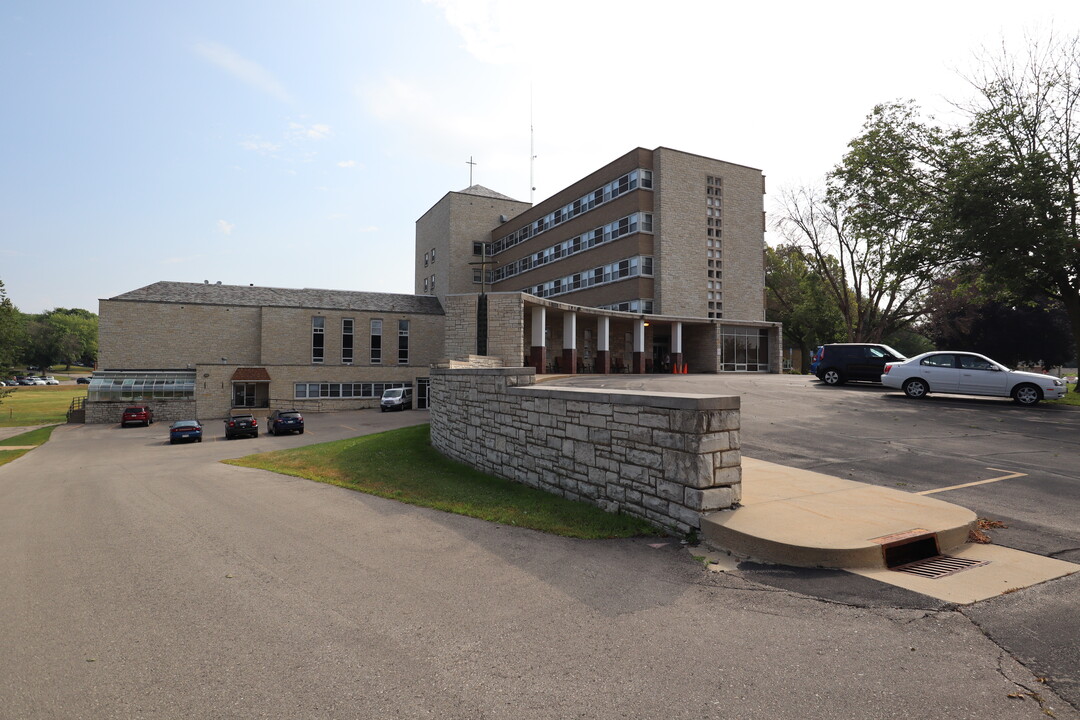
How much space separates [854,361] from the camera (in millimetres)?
23516

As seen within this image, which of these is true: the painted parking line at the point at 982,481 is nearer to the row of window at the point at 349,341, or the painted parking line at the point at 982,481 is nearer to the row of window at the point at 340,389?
the row of window at the point at 340,389

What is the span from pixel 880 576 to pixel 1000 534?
2.36 m

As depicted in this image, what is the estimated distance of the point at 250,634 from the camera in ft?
14.8

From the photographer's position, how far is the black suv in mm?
23125

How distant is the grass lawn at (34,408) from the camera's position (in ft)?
147

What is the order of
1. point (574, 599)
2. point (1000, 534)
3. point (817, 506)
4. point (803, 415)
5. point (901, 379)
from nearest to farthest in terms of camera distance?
point (574, 599), point (1000, 534), point (817, 506), point (803, 415), point (901, 379)

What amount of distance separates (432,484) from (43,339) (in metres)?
133

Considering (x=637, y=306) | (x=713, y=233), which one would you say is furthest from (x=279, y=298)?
(x=713, y=233)

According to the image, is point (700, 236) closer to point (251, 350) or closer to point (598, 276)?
point (598, 276)

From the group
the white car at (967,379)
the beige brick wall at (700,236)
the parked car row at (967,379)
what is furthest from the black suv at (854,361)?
the beige brick wall at (700,236)

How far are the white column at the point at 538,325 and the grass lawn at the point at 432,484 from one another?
1314 cm

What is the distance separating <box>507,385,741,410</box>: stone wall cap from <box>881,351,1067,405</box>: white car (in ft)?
53.1

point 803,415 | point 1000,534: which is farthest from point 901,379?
point 1000,534

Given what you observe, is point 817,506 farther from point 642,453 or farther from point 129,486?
point 129,486
